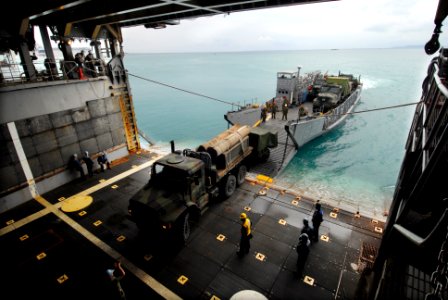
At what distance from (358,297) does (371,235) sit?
395cm

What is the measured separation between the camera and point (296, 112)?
85.7ft

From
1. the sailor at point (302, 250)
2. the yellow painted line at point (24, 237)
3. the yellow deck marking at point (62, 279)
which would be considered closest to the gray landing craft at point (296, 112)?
the sailor at point (302, 250)

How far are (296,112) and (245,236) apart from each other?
2046 cm

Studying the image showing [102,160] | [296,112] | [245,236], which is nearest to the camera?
[245,236]

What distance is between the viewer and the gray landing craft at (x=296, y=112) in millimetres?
18719

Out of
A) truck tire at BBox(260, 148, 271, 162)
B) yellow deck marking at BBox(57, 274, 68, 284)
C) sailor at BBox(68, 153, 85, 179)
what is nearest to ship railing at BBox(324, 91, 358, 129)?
truck tire at BBox(260, 148, 271, 162)

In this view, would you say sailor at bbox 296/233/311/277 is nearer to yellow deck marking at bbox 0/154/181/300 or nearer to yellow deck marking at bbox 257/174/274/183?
yellow deck marking at bbox 0/154/181/300

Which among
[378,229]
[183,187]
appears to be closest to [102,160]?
Result: [183,187]

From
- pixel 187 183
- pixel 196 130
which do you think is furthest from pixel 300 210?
pixel 196 130

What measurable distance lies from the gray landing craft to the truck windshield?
7597 mm

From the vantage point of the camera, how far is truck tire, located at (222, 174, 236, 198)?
11906 mm

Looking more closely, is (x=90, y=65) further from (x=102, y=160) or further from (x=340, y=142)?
(x=340, y=142)

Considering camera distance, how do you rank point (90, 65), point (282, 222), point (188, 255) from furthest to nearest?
point (90, 65)
point (282, 222)
point (188, 255)

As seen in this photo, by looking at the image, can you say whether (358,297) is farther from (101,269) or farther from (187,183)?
(101,269)
